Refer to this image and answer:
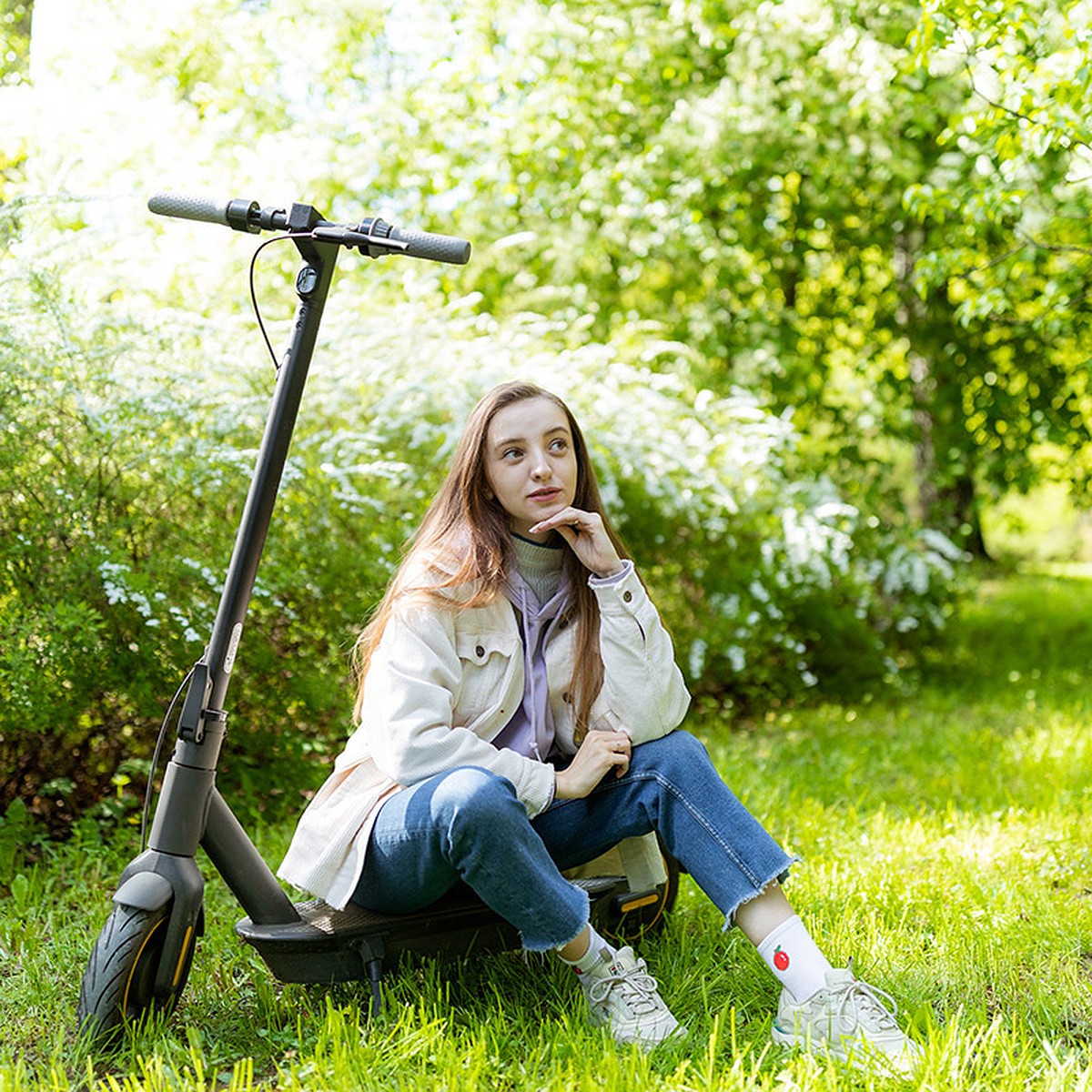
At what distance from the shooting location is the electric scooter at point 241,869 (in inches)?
77.5

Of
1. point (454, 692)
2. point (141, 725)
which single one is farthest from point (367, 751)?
point (141, 725)

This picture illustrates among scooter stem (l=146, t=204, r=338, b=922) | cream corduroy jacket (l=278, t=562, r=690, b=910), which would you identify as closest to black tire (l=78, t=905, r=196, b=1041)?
scooter stem (l=146, t=204, r=338, b=922)

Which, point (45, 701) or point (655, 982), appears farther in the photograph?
point (45, 701)

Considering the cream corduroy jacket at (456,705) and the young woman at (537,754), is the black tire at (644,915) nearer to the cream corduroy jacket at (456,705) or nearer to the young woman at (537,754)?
the young woman at (537,754)

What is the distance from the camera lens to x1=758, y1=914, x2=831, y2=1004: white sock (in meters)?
2.04

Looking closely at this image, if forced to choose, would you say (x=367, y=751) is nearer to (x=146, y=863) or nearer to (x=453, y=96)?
Result: (x=146, y=863)

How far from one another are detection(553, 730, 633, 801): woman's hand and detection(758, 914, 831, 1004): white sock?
39 cm

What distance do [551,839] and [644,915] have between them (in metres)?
0.33

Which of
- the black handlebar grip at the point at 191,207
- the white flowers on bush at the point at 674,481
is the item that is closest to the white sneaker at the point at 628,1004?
the black handlebar grip at the point at 191,207

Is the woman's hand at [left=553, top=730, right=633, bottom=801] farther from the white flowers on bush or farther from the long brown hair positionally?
the white flowers on bush

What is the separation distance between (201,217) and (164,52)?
4344mm

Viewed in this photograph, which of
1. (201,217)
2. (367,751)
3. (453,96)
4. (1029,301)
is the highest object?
(453,96)

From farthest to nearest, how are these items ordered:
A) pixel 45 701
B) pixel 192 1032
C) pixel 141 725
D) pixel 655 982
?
1. pixel 141 725
2. pixel 45 701
3. pixel 655 982
4. pixel 192 1032

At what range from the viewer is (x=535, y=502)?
2352 millimetres
